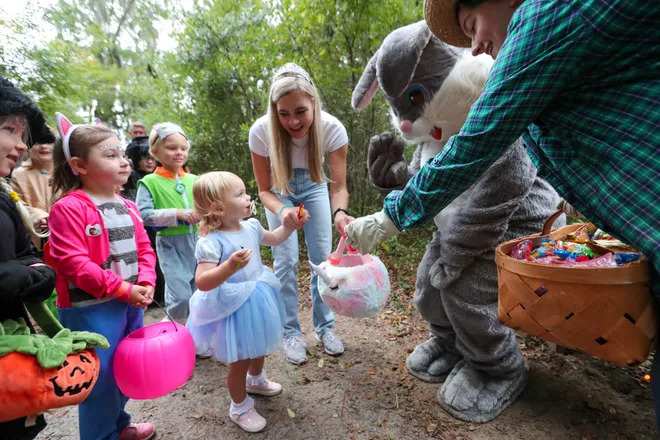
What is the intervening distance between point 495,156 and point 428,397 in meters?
1.75

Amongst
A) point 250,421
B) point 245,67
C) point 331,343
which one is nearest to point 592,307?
point 250,421

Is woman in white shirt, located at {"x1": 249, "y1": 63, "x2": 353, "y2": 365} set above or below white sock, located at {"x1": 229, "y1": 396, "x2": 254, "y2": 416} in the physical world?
above

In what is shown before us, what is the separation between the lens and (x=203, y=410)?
7.42ft

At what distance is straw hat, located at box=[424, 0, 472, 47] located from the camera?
1399mm

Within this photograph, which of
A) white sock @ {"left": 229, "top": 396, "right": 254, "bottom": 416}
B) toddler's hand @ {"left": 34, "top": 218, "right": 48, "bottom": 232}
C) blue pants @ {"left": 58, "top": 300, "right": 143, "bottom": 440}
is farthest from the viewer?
toddler's hand @ {"left": 34, "top": 218, "right": 48, "bottom": 232}

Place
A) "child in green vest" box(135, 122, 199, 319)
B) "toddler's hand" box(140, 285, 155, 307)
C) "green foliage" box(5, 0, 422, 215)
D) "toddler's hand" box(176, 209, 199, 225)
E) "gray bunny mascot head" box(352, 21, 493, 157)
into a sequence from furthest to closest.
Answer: "green foliage" box(5, 0, 422, 215)
"child in green vest" box(135, 122, 199, 319)
"toddler's hand" box(176, 209, 199, 225)
"gray bunny mascot head" box(352, 21, 493, 157)
"toddler's hand" box(140, 285, 155, 307)

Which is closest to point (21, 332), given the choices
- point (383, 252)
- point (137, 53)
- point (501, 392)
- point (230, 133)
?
A: point (501, 392)

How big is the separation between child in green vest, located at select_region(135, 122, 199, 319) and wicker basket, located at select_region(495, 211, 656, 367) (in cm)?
232

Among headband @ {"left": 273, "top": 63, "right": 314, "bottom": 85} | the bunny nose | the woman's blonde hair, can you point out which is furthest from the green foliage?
the bunny nose

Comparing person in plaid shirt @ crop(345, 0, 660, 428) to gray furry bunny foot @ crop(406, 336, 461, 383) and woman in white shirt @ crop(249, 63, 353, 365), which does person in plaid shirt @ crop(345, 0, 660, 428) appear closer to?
woman in white shirt @ crop(249, 63, 353, 365)

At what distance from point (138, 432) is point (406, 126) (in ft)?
7.45

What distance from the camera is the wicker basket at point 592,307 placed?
3.31ft

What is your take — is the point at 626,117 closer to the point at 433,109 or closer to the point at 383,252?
the point at 433,109

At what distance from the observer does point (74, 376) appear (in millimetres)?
1198
